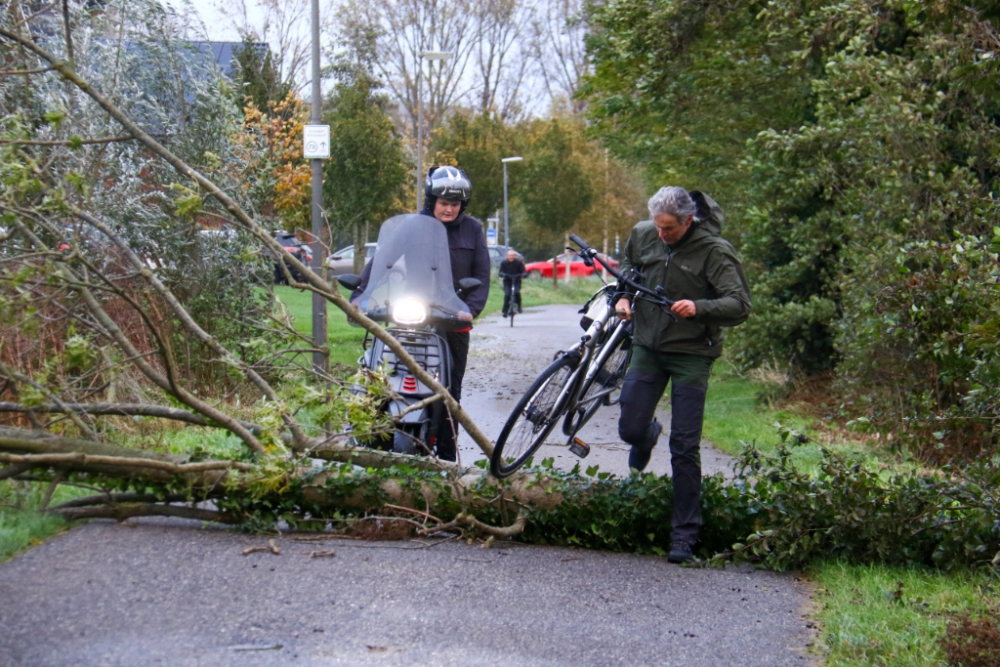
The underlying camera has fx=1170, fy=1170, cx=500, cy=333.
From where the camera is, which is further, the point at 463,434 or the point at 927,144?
the point at 927,144

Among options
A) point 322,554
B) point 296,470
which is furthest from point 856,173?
point 322,554

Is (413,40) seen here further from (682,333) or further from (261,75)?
(682,333)

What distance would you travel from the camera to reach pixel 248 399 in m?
8.68

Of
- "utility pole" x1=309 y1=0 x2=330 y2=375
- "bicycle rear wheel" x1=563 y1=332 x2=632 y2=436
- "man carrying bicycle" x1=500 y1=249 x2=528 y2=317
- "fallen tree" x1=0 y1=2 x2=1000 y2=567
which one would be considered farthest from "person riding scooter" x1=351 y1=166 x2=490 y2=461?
"man carrying bicycle" x1=500 y1=249 x2=528 y2=317

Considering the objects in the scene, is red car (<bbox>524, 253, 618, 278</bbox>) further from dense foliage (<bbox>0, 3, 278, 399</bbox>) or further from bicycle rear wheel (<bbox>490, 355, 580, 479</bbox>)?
bicycle rear wheel (<bbox>490, 355, 580, 479</bbox>)

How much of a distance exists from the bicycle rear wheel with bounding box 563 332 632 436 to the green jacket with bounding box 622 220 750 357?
2.92 feet

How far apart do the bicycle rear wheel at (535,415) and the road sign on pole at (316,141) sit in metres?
7.93

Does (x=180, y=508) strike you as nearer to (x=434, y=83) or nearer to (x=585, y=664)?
(x=585, y=664)

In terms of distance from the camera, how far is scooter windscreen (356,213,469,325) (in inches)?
277

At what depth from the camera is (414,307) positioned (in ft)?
23.1

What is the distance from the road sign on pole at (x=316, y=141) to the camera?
14.3m

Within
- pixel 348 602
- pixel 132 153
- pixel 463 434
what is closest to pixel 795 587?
pixel 348 602

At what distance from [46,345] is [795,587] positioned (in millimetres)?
5064

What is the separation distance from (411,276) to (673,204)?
71.1 inches
